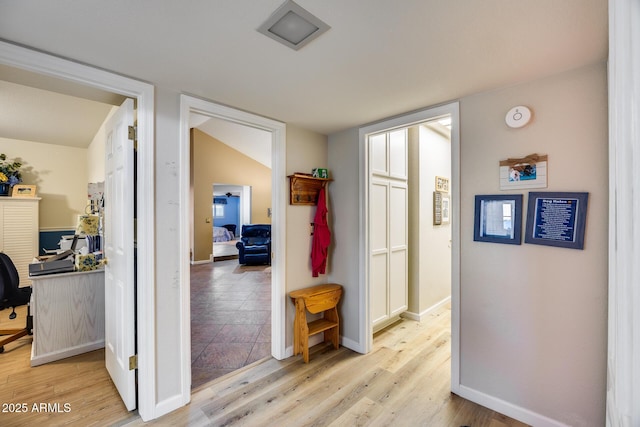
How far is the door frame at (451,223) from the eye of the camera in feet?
7.00

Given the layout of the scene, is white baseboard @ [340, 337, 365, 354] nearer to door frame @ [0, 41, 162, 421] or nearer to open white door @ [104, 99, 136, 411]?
door frame @ [0, 41, 162, 421]

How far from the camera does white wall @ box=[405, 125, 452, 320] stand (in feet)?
11.6

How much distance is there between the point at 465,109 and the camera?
210 cm

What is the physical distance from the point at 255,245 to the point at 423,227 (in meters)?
4.62

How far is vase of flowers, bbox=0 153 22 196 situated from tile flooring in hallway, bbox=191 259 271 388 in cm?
307

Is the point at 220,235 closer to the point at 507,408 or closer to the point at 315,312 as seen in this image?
the point at 315,312

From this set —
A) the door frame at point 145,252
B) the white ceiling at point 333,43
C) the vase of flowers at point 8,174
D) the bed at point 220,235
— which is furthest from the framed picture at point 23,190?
the bed at point 220,235

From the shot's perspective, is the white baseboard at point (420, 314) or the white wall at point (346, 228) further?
the white baseboard at point (420, 314)

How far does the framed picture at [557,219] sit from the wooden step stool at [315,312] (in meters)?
1.70

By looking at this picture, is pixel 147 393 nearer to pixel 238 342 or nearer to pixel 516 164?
pixel 238 342

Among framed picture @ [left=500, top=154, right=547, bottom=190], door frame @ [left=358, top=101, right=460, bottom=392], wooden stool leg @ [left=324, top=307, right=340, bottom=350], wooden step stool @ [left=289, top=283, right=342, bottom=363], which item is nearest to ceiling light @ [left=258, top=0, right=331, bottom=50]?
door frame @ [left=358, top=101, right=460, bottom=392]
